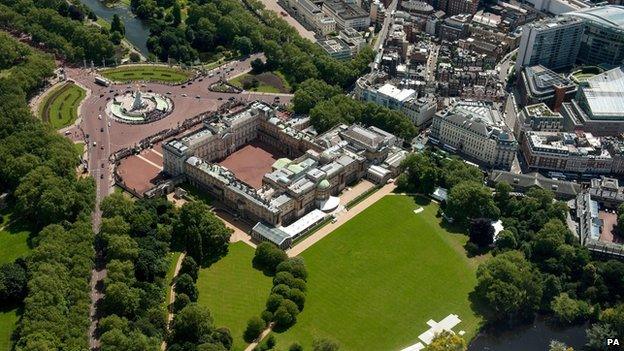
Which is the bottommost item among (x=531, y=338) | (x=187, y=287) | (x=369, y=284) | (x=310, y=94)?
(x=531, y=338)

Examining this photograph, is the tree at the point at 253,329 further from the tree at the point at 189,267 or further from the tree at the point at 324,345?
the tree at the point at 189,267

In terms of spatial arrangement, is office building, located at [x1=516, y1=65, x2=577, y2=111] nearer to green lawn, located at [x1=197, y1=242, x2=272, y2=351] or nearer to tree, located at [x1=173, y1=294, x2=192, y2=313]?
green lawn, located at [x1=197, y1=242, x2=272, y2=351]

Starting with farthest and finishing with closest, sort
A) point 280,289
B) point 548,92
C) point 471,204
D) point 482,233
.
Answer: point 548,92
point 471,204
point 482,233
point 280,289

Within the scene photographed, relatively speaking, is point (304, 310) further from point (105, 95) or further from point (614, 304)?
point (105, 95)

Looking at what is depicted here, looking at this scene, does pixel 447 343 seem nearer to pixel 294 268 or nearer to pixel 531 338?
pixel 531 338

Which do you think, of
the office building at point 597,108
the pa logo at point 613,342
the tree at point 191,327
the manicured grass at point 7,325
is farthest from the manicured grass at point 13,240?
the office building at point 597,108

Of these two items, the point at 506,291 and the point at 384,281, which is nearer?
the point at 506,291

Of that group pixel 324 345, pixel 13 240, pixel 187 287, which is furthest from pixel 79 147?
pixel 324 345
